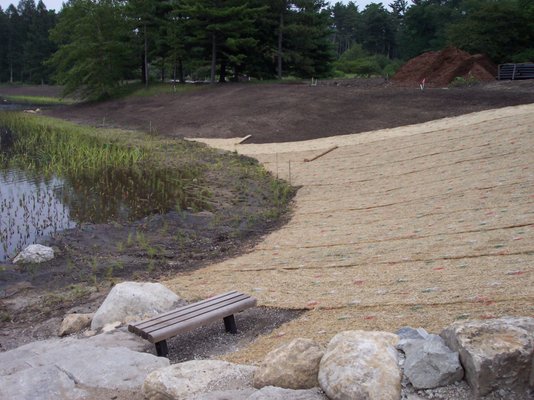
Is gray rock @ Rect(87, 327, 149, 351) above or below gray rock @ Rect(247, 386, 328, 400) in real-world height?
below

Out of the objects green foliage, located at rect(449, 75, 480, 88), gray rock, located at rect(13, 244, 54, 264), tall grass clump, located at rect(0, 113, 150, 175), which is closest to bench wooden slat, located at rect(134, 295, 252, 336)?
gray rock, located at rect(13, 244, 54, 264)

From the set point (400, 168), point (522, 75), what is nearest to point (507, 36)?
point (522, 75)

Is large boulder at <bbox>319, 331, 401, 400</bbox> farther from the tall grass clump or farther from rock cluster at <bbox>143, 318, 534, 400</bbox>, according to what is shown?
the tall grass clump

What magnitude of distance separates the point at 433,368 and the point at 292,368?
0.94 metres

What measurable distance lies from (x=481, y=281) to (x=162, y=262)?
16.7 ft

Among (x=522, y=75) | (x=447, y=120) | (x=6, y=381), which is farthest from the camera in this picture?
(x=522, y=75)

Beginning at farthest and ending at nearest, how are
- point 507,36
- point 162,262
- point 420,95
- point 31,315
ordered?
point 507,36
point 420,95
point 162,262
point 31,315

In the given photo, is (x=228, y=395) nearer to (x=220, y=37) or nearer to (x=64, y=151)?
(x=64, y=151)

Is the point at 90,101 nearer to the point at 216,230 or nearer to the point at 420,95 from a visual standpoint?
the point at 420,95

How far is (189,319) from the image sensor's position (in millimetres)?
5492

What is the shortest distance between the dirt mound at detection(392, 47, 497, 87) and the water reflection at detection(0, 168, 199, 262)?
65.6 feet

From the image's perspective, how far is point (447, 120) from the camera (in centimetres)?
2069

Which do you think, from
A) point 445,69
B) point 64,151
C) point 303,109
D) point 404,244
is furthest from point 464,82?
point 404,244

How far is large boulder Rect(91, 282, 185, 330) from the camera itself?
20.1 feet
